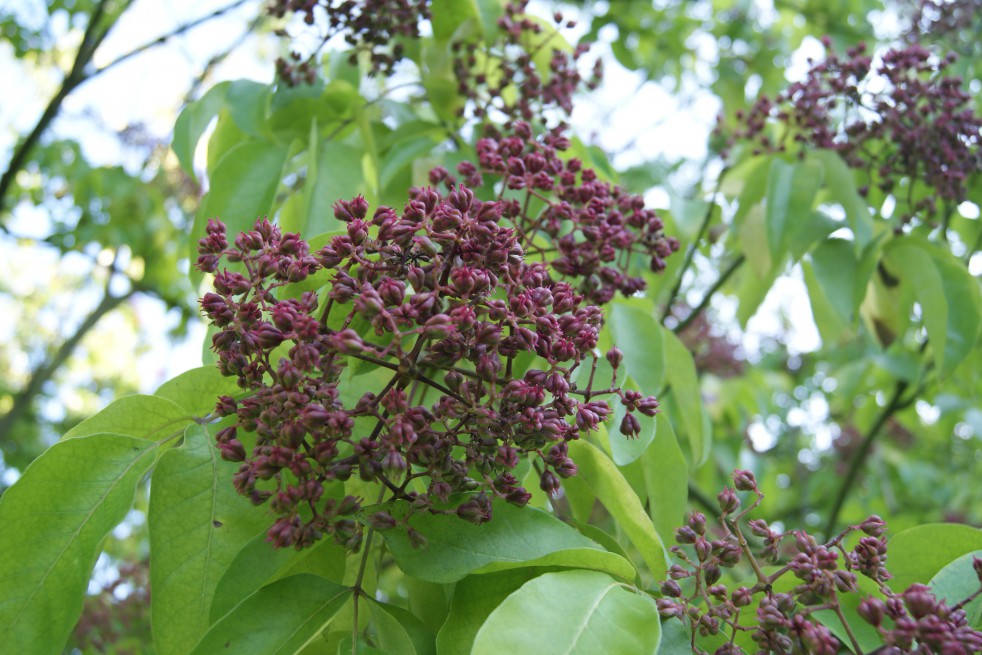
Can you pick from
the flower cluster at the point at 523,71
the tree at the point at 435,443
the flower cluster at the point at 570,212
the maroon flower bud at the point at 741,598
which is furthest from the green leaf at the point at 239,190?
the maroon flower bud at the point at 741,598

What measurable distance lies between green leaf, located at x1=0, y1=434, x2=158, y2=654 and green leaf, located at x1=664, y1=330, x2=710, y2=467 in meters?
1.02

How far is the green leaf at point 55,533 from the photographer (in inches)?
37.9

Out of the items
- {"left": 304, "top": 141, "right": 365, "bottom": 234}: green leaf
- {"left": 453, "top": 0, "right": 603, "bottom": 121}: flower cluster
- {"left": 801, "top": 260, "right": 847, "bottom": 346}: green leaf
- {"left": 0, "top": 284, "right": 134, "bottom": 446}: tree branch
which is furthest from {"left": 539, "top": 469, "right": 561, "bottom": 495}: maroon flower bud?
{"left": 0, "top": 284, "right": 134, "bottom": 446}: tree branch

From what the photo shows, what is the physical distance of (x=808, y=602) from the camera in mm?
1030

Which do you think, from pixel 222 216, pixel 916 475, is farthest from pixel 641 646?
pixel 916 475

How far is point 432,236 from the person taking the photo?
1000 mm

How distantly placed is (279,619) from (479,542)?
0.26m

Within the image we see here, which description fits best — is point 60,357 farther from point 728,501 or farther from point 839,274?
point 728,501

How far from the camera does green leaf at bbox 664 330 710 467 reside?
5.27 feet

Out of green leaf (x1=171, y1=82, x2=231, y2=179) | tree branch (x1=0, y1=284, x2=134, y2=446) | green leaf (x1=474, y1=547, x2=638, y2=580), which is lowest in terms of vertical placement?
green leaf (x1=474, y1=547, x2=638, y2=580)

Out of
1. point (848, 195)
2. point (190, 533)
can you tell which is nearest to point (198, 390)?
point (190, 533)

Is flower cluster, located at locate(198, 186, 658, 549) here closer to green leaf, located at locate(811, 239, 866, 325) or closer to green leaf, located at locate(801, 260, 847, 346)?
green leaf, located at locate(811, 239, 866, 325)

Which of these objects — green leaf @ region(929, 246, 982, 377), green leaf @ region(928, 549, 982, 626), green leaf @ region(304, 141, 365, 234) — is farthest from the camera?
green leaf @ region(929, 246, 982, 377)

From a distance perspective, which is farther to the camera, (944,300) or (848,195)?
(848,195)
